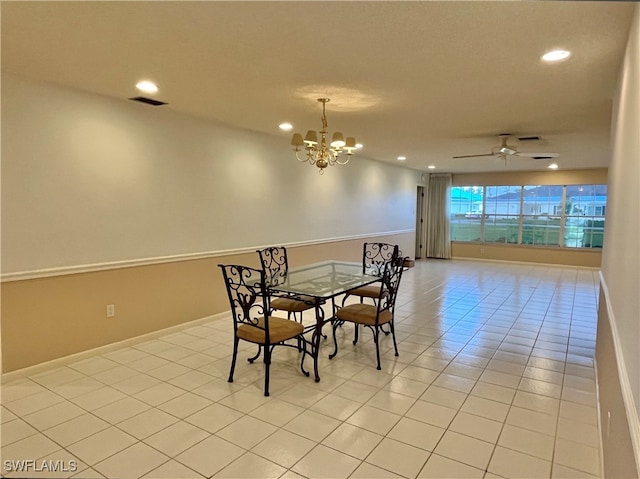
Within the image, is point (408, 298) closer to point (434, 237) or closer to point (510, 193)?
point (434, 237)

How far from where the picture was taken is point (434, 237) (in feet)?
34.8

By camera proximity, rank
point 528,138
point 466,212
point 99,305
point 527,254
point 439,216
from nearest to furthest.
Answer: point 99,305 → point 528,138 → point 527,254 → point 439,216 → point 466,212

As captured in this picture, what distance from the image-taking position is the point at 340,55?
7.97 ft

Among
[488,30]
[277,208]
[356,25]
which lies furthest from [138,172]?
[488,30]

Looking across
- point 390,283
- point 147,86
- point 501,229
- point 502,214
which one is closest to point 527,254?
point 501,229

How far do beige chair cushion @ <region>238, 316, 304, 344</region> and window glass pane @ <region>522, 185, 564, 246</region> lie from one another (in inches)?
339

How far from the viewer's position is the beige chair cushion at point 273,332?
9.70ft

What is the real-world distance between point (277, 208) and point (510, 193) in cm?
715

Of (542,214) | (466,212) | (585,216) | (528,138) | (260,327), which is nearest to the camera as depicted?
(260,327)

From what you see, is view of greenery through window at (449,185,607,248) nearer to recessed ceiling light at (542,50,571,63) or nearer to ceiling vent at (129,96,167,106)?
recessed ceiling light at (542,50,571,63)

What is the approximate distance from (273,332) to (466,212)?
351 inches

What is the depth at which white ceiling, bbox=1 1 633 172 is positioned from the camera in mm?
1917

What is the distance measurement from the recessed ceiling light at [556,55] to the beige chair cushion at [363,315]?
2263 mm

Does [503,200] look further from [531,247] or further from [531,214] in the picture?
[531,247]
